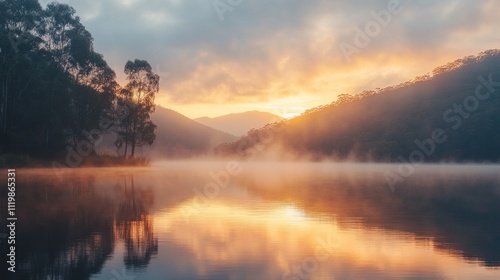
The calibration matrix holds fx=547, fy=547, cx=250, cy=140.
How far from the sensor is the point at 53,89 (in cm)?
8162

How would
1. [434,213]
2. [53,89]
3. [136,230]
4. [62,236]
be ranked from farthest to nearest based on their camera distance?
[53,89]
[434,213]
[136,230]
[62,236]

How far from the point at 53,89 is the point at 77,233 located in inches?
2545

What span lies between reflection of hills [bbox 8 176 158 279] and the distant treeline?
39880 mm

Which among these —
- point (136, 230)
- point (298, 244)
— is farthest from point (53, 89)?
point (298, 244)

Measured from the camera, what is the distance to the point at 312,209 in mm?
32875

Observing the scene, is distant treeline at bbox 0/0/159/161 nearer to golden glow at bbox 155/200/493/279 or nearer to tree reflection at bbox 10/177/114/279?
tree reflection at bbox 10/177/114/279

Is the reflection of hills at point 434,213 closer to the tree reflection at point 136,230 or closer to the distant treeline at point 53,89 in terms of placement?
the tree reflection at point 136,230

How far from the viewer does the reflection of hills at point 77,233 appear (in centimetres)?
1620

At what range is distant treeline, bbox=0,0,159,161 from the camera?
7406 centimetres

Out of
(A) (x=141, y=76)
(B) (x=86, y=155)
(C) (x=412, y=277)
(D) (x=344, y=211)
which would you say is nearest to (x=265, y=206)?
(D) (x=344, y=211)

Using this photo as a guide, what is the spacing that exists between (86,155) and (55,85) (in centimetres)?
1421

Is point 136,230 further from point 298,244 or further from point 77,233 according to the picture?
point 298,244

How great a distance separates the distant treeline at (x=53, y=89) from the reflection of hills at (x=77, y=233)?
131 ft

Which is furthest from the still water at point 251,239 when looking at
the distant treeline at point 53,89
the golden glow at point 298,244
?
the distant treeline at point 53,89
